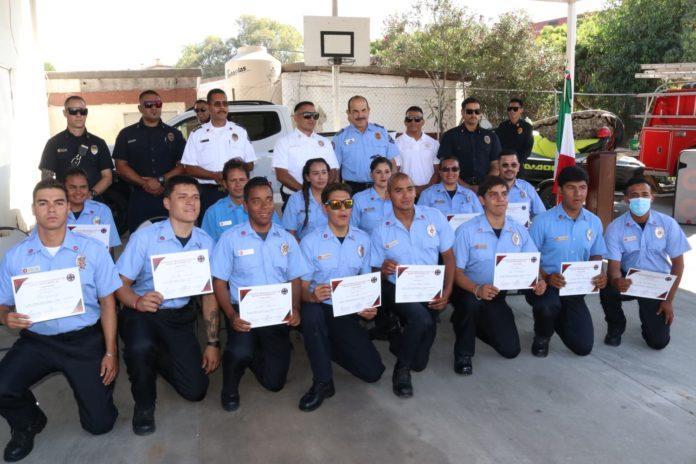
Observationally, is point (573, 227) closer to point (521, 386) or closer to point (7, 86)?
point (521, 386)

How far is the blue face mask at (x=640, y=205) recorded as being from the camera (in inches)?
180

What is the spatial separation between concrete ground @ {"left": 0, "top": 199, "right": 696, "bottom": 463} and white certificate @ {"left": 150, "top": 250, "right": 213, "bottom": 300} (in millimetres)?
772

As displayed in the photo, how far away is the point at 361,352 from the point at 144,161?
9.52 ft

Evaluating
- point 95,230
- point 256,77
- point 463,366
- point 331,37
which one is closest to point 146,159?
point 95,230

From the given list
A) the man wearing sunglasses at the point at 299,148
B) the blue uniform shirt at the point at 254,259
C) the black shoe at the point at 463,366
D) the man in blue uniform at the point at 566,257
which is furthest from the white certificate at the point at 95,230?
the man in blue uniform at the point at 566,257

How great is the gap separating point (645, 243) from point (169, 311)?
3612 mm

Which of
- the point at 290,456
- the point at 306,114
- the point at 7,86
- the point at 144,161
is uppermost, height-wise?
the point at 7,86

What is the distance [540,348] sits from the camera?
448cm

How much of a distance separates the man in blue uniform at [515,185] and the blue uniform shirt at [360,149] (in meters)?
1.19

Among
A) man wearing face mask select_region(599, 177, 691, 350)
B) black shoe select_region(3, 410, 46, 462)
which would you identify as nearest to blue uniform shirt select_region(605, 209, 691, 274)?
A: man wearing face mask select_region(599, 177, 691, 350)

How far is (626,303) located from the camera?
5672 mm

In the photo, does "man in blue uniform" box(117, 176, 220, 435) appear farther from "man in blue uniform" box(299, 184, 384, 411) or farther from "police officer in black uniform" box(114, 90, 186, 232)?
"police officer in black uniform" box(114, 90, 186, 232)

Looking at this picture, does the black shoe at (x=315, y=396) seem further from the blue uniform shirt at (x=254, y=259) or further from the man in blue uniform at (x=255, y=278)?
the blue uniform shirt at (x=254, y=259)

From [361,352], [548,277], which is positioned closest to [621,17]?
[548,277]
